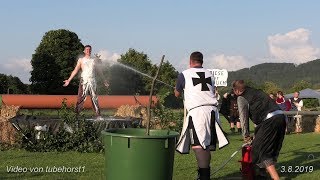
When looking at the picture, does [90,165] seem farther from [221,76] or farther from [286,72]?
[286,72]

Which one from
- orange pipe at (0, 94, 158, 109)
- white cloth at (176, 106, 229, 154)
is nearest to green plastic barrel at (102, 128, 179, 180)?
white cloth at (176, 106, 229, 154)

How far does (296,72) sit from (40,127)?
589 feet

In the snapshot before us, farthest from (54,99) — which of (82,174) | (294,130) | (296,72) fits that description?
(296,72)

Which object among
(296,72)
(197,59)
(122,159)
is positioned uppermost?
(296,72)

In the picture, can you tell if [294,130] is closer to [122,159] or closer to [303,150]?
[303,150]

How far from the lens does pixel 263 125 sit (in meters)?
7.93

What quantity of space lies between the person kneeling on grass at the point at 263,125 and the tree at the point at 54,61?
163ft

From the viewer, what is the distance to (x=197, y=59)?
7.22 metres

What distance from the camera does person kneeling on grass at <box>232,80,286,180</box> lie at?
25.8ft

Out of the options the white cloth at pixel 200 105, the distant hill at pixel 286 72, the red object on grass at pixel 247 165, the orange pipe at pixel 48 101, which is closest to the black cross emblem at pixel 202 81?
the white cloth at pixel 200 105

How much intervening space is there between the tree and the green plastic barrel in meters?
51.6

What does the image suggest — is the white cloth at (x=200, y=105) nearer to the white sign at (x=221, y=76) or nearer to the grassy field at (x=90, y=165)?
the grassy field at (x=90, y=165)

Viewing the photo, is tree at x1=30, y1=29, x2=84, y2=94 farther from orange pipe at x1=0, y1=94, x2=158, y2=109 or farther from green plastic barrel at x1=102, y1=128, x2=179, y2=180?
green plastic barrel at x1=102, y1=128, x2=179, y2=180

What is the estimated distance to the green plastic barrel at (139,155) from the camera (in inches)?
222
